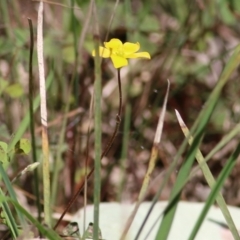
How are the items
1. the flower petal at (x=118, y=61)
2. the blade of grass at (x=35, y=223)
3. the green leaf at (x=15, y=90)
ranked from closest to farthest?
the blade of grass at (x=35, y=223) < the flower petal at (x=118, y=61) < the green leaf at (x=15, y=90)

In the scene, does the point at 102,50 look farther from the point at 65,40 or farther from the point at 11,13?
the point at 11,13

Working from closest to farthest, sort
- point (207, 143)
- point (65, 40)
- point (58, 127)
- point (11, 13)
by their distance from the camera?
point (58, 127) → point (65, 40) → point (207, 143) → point (11, 13)

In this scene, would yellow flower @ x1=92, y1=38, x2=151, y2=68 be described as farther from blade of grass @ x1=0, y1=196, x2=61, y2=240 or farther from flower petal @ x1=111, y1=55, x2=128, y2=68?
blade of grass @ x1=0, y1=196, x2=61, y2=240

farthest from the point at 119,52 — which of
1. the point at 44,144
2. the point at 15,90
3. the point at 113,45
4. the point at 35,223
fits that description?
the point at 15,90

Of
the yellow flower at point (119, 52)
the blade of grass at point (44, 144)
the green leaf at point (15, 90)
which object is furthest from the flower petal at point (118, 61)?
the green leaf at point (15, 90)

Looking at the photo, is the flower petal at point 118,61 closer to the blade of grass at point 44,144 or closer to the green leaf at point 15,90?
the blade of grass at point 44,144

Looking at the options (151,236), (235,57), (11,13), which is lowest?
(151,236)

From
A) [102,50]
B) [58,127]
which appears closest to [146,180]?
[102,50]

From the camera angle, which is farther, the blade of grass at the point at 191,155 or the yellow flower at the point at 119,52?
the yellow flower at the point at 119,52
